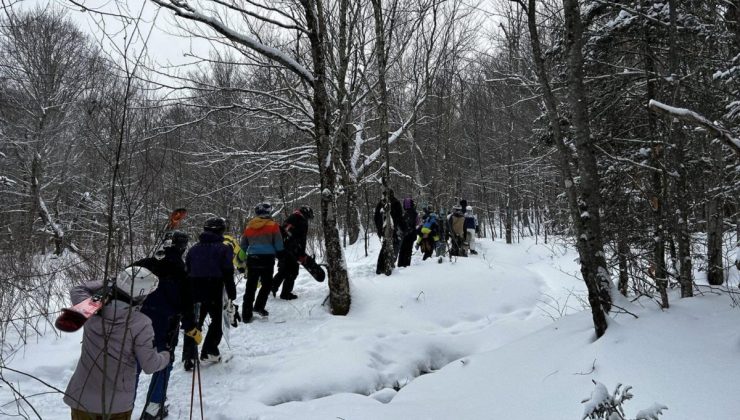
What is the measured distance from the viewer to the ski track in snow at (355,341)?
14.5 feet

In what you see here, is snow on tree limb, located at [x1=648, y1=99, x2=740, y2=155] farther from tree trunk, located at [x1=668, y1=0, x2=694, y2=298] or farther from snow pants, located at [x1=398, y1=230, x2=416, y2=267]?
snow pants, located at [x1=398, y1=230, x2=416, y2=267]

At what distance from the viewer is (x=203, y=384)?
15.2 ft

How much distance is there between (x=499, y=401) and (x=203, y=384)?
3128mm

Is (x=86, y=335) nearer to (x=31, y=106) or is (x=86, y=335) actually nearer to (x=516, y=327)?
(x=516, y=327)

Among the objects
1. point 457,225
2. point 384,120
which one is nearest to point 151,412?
point 384,120

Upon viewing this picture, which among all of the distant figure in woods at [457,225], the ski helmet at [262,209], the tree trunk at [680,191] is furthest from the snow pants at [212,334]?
the distant figure in woods at [457,225]

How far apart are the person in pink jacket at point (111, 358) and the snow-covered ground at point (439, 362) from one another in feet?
2.84

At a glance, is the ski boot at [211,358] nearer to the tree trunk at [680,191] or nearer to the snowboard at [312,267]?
the snowboard at [312,267]

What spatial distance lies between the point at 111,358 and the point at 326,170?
421 centimetres

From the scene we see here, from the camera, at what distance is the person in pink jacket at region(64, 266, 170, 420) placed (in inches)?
106

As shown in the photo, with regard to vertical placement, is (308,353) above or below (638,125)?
below

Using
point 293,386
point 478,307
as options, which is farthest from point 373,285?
point 293,386

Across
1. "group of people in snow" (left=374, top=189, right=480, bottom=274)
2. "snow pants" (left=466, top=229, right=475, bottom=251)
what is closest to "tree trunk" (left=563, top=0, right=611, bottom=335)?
"group of people in snow" (left=374, top=189, right=480, bottom=274)

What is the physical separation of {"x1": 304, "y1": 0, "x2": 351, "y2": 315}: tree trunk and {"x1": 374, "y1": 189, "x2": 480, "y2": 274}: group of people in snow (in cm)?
229
